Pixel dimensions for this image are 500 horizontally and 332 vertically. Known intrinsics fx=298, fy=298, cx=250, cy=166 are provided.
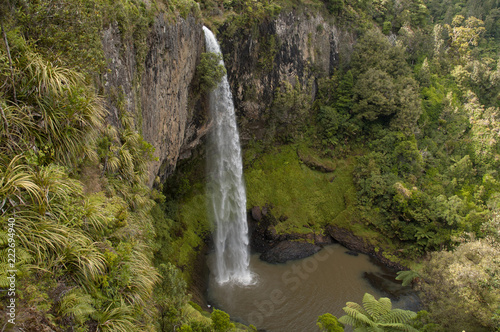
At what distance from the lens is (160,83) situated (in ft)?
42.3

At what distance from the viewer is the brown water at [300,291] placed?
49.9ft

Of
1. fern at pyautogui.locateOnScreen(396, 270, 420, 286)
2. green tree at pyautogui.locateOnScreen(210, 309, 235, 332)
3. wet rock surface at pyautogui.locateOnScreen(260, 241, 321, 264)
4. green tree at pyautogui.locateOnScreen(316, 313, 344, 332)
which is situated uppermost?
green tree at pyautogui.locateOnScreen(210, 309, 235, 332)

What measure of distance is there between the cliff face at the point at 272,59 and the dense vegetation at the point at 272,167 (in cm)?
59

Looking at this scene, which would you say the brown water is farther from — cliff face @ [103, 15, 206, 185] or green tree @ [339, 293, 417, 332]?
cliff face @ [103, 15, 206, 185]

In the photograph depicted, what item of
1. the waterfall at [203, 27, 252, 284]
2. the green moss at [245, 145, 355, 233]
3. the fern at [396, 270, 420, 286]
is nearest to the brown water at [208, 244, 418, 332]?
the fern at [396, 270, 420, 286]

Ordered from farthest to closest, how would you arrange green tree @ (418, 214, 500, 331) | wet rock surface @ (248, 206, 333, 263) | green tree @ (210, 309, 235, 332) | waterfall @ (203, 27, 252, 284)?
1. wet rock surface @ (248, 206, 333, 263)
2. waterfall @ (203, 27, 252, 284)
3. green tree @ (418, 214, 500, 331)
4. green tree @ (210, 309, 235, 332)

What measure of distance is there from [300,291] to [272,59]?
647 inches

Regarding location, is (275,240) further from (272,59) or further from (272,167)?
(272,59)

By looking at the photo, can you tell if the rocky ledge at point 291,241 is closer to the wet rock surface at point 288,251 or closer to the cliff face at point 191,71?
the wet rock surface at point 288,251

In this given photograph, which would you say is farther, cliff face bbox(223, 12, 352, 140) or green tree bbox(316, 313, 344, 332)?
cliff face bbox(223, 12, 352, 140)

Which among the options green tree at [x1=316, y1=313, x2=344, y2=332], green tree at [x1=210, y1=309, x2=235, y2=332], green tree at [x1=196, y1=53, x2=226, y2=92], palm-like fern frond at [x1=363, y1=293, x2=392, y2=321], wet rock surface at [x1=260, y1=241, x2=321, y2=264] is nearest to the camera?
green tree at [x1=210, y1=309, x2=235, y2=332]

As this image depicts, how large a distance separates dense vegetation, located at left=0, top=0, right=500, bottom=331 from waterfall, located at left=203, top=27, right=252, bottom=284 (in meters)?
1.60

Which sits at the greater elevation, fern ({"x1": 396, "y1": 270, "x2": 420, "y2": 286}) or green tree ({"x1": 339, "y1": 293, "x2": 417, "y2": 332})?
green tree ({"x1": 339, "y1": 293, "x2": 417, "y2": 332})

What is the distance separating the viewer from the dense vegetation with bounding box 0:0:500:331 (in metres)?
4.27
